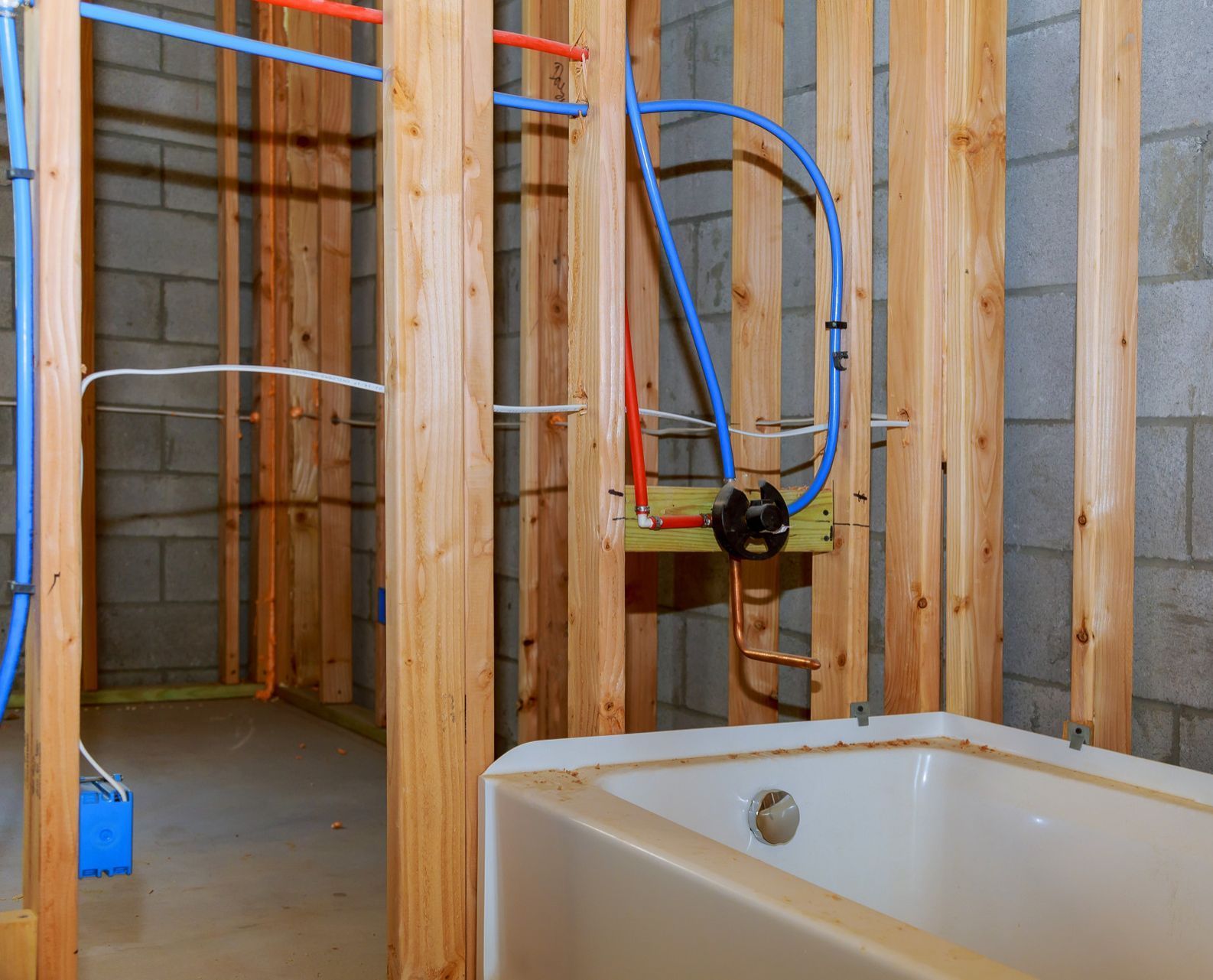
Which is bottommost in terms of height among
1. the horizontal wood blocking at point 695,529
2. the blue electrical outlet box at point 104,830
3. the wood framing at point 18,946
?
the blue electrical outlet box at point 104,830

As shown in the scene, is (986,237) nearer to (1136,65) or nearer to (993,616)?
(1136,65)

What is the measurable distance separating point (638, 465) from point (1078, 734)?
0.75 meters

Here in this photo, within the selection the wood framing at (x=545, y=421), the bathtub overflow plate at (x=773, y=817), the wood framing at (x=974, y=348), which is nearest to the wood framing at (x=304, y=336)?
the wood framing at (x=545, y=421)

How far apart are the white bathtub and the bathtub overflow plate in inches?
0.6

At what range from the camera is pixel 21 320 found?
1.36m

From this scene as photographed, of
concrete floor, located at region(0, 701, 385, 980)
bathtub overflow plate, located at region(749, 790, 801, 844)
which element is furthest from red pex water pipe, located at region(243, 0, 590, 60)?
concrete floor, located at region(0, 701, 385, 980)

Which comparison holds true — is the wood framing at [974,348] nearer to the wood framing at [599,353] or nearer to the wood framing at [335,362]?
the wood framing at [599,353]

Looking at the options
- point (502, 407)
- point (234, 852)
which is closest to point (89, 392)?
point (234, 852)

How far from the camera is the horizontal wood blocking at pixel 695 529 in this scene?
1.78 m

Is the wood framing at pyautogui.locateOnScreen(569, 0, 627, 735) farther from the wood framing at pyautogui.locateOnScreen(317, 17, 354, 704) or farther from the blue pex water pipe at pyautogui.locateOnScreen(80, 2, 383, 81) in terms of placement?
the wood framing at pyautogui.locateOnScreen(317, 17, 354, 704)

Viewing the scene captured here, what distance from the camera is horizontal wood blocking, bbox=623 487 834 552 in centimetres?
178

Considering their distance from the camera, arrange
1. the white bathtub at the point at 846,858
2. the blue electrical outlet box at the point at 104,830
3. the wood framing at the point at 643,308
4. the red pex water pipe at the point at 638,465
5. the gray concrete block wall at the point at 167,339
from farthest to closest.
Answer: the gray concrete block wall at the point at 167,339 < the wood framing at the point at 643,308 < the blue electrical outlet box at the point at 104,830 < the red pex water pipe at the point at 638,465 < the white bathtub at the point at 846,858

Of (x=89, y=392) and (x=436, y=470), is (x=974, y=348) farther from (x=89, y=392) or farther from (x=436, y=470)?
(x=89, y=392)

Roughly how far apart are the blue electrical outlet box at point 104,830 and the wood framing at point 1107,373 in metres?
1.71
